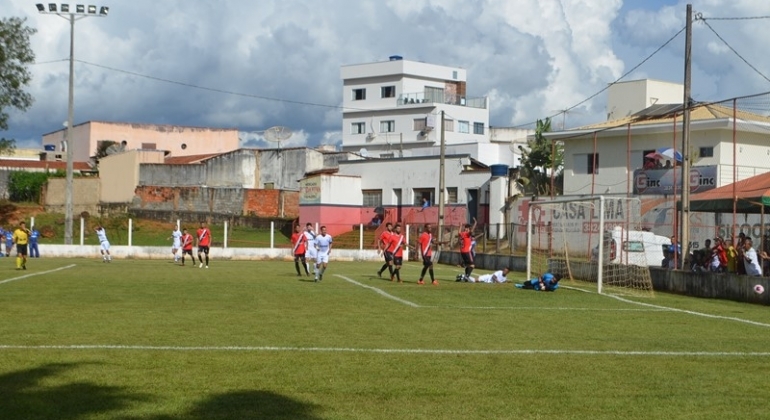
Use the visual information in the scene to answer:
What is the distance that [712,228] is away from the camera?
39.2m

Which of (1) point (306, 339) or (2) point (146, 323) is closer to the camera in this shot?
(1) point (306, 339)

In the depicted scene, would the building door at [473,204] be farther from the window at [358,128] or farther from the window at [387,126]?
the window at [358,128]

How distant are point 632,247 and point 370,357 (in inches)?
830

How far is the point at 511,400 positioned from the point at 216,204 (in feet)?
196

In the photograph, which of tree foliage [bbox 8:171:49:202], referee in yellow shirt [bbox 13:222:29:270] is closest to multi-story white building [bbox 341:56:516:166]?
tree foliage [bbox 8:171:49:202]

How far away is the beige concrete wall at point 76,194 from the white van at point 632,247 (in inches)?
1728

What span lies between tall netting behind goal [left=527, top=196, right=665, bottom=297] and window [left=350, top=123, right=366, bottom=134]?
5145 cm

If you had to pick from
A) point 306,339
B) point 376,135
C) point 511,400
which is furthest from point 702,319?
point 376,135

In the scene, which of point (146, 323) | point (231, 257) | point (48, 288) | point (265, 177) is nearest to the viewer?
point (146, 323)

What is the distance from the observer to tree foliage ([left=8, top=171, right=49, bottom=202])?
72.6m

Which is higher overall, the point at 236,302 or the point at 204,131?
the point at 204,131

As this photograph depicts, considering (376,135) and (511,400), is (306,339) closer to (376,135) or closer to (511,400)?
(511,400)

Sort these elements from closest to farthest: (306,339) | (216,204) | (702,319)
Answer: (306,339) < (702,319) < (216,204)

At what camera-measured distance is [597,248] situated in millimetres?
35000
